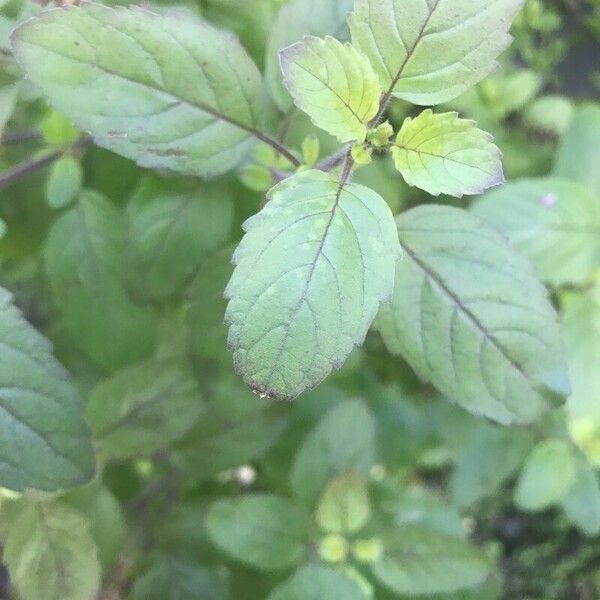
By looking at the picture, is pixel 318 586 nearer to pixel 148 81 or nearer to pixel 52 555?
pixel 52 555

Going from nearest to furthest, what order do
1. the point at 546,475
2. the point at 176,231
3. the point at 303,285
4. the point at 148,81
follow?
→ 1. the point at 303,285
2. the point at 148,81
3. the point at 176,231
4. the point at 546,475

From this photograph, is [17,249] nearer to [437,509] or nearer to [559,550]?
[437,509]

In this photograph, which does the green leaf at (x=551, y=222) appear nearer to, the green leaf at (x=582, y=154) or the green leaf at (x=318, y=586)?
the green leaf at (x=582, y=154)

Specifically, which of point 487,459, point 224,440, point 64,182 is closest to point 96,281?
point 64,182

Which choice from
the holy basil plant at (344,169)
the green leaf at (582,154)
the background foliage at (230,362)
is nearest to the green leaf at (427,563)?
the background foliage at (230,362)

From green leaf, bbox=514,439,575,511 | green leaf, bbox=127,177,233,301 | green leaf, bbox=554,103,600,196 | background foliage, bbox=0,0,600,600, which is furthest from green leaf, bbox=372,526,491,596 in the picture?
green leaf, bbox=554,103,600,196

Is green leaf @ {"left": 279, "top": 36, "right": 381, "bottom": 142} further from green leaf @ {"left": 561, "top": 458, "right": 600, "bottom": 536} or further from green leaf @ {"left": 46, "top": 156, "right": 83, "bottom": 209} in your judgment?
green leaf @ {"left": 561, "top": 458, "right": 600, "bottom": 536}

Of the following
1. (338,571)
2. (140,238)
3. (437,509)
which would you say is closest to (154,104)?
(140,238)
